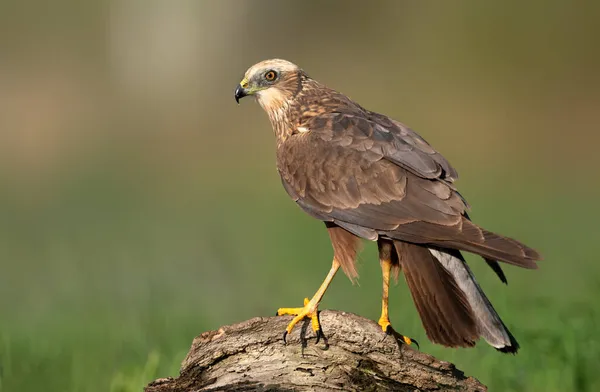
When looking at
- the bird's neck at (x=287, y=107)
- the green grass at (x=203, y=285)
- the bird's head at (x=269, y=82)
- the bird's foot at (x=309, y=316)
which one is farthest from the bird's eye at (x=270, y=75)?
→ the green grass at (x=203, y=285)

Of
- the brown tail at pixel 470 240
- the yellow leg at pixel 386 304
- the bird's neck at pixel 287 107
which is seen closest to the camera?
the brown tail at pixel 470 240

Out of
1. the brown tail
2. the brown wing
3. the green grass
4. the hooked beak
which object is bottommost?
the green grass

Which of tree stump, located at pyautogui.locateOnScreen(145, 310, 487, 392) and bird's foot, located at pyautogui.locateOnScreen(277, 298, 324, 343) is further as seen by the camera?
bird's foot, located at pyautogui.locateOnScreen(277, 298, 324, 343)

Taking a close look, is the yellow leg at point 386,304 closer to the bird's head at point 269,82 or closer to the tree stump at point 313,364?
the tree stump at point 313,364

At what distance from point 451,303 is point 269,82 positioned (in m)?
2.06

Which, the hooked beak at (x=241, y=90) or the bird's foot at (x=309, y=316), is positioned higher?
the hooked beak at (x=241, y=90)

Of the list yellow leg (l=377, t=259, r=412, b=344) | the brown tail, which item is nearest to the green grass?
yellow leg (l=377, t=259, r=412, b=344)

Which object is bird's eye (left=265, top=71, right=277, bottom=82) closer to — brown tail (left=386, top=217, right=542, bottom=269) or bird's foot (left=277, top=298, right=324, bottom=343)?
brown tail (left=386, top=217, right=542, bottom=269)

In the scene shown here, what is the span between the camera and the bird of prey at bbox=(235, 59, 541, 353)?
15.6ft

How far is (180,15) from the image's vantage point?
2528cm

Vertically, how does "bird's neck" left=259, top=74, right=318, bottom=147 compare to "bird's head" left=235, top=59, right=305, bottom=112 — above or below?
below

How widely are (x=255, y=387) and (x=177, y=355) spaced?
6.25ft

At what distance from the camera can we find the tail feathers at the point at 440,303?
477cm

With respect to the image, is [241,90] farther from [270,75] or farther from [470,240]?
[470,240]
